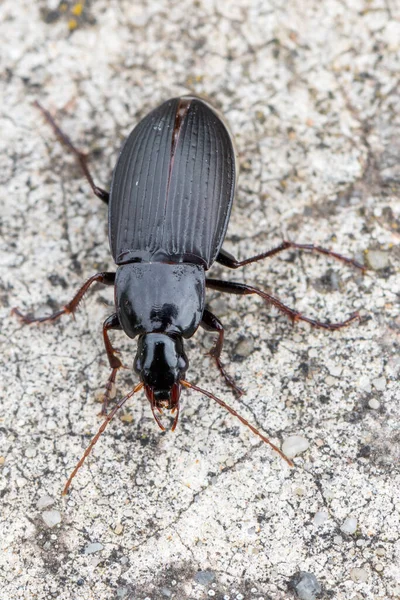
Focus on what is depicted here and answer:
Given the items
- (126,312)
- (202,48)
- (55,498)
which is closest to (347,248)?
(126,312)

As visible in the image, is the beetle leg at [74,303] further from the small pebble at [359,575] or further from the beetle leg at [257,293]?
the small pebble at [359,575]

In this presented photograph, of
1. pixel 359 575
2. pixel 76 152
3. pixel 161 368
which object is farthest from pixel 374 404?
pixel 76 152

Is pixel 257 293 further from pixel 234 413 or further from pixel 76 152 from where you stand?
pixel 76 152

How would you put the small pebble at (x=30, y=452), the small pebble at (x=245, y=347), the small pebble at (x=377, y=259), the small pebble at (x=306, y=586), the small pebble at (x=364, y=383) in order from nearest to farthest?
the small pebble at (x=306, y=586) → the small pebble at (x=30, y=452) → the small pebble at (x=364, y=383) → the small pebble at (x=245, y=347) → the small pebble at (x=377, y=259)

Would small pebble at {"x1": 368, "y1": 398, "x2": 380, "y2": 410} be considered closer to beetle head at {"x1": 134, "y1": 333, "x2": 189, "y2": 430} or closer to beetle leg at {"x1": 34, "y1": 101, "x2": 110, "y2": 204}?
beetle head at {"x1": 134, "y1": 333, "x2": 189, "y2": 430}

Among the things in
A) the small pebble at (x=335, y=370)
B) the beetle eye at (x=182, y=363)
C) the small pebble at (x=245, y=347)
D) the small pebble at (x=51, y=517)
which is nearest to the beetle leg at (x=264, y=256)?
the small pebble at (x=245, y=347)
